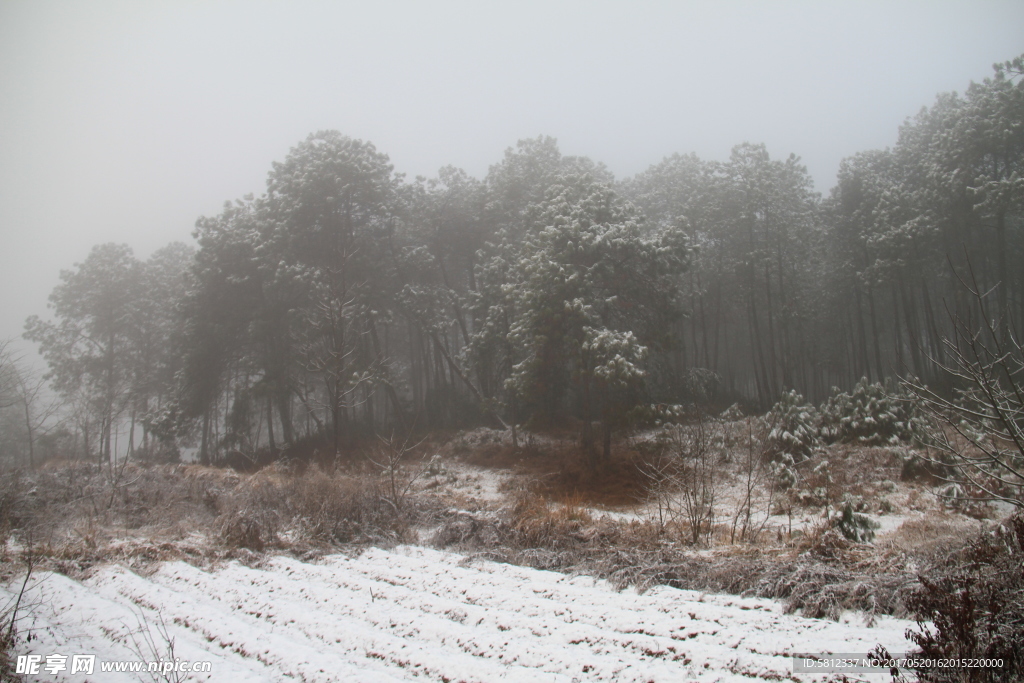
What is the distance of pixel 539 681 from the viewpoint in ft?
14.4

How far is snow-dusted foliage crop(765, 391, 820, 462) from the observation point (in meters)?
16.0

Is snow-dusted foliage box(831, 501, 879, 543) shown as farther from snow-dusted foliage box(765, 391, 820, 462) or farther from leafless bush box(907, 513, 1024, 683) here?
snow-dusted foliage box(765, 391, 820, 462)

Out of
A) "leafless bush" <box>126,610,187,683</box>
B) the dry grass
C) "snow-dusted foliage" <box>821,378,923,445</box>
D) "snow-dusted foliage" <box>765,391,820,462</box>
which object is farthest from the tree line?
"leafless bush" <box>126,610,187,683</box>

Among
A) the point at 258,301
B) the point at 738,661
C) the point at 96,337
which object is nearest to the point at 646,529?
the point at 738,661

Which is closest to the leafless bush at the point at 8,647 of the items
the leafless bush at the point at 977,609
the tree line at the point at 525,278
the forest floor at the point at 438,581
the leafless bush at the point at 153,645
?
the forest floor at the point at 438,581

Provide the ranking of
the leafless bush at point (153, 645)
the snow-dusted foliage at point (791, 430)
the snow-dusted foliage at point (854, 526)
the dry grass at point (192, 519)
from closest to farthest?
the leafless bush at point (153, 645) < the snow-dusted foliage at point (854, 526) < the dry grass at point (192, 519) < the snow-dusted foliage at point (791, 430)

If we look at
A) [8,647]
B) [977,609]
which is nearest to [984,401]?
[977,609]

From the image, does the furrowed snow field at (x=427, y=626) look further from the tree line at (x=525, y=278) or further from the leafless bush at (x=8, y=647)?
the tree line at (x=525, y=278)

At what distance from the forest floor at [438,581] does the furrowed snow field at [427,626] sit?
2 cm

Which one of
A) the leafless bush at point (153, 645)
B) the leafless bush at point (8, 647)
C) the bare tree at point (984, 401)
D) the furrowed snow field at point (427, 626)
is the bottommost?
the furrowed snow field at point (427, 626)

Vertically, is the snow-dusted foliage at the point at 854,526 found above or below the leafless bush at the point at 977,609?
below

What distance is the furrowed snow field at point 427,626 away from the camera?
4.57m

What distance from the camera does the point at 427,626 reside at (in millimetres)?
5539

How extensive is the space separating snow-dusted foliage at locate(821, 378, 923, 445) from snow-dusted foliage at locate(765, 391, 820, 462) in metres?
0.57
